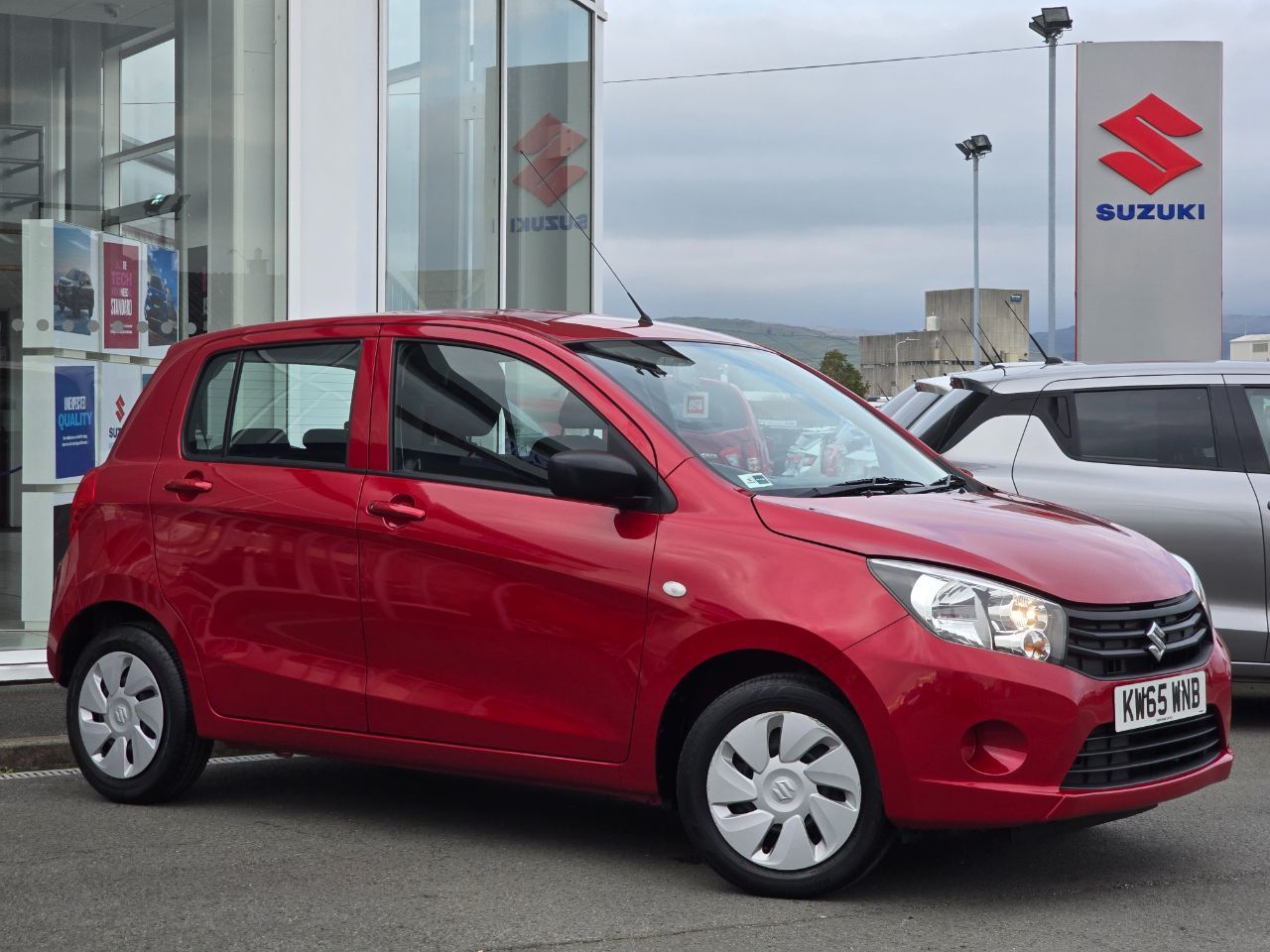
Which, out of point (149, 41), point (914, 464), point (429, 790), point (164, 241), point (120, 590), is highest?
point (149, 41)

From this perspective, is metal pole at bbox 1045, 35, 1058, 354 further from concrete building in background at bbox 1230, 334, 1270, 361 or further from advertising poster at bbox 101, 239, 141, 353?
concrete building in background at bbox 1230, 334, 1270, 361

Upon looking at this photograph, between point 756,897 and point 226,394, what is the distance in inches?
107

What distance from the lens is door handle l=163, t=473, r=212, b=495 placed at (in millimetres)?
5957

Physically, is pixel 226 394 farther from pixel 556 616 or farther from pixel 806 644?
pixel 806 644

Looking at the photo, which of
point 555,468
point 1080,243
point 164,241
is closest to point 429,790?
point 555,468

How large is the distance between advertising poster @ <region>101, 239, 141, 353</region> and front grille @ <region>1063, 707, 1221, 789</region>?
7361mm

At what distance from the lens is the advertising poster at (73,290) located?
1013cm

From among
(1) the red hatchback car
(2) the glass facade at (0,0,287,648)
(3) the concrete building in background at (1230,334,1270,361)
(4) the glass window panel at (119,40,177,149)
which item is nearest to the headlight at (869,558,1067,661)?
(1) the red hatchback car

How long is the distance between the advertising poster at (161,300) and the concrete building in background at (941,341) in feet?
183

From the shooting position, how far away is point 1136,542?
5.13 metres

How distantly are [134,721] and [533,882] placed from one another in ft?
6.25

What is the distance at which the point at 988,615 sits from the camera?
453 centimetres

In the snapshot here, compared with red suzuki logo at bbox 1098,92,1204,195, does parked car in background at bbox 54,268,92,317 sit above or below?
below

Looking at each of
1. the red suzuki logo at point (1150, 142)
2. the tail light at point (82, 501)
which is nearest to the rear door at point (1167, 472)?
the tail light at point (82, 501)
